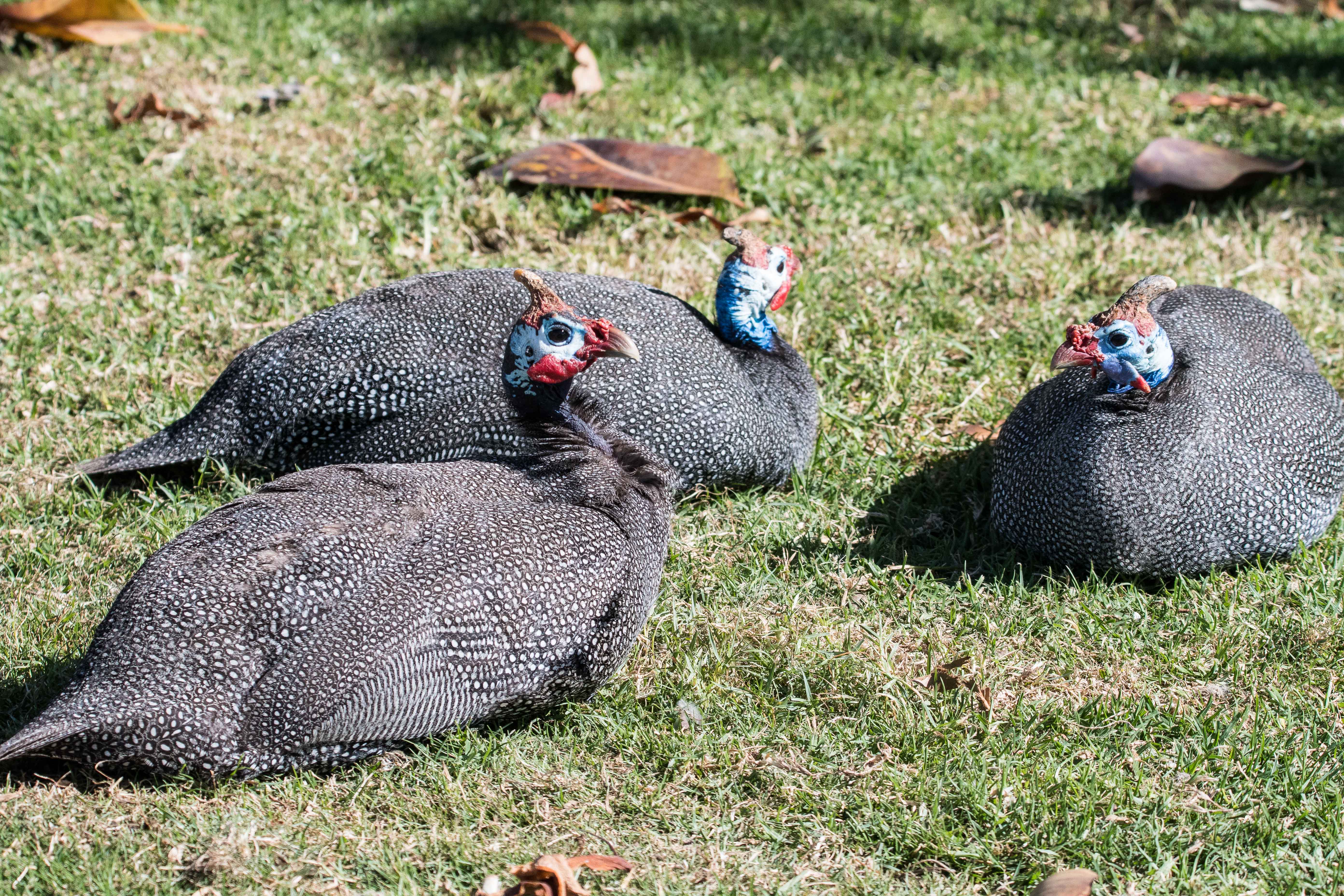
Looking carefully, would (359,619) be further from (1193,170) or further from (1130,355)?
(1193,170)

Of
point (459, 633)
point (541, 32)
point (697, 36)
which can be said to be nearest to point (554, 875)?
point (459, 633)

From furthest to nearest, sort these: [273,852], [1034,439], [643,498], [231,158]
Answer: [231,158]
[1034,439]
[643,498]
[273,852]

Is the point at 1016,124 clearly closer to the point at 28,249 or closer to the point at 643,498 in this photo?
the point at 643,498

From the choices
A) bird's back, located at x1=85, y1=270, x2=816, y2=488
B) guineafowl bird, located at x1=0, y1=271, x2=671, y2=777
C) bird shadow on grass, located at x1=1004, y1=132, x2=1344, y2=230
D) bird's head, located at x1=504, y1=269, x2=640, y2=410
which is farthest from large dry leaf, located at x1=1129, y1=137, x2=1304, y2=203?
guineafowl bird, located at x1=0, y1=271, x2=671, y2=777

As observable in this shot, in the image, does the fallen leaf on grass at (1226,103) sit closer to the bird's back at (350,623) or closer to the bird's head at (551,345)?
the bird's head at (551,345)

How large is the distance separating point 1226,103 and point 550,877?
546cm

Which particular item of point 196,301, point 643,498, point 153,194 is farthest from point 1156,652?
point 153,194

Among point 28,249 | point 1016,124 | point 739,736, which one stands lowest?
point 739,736

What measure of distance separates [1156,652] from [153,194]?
13.5 feet

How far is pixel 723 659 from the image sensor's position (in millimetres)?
3516

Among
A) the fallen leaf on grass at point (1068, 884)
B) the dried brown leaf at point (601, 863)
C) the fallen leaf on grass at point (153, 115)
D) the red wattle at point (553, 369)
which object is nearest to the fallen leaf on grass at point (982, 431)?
the red wattle at point (553, 369)

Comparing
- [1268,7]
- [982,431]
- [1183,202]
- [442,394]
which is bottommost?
[982,431]

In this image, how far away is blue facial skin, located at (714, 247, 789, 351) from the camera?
4312 millimetres

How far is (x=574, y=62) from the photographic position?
645cm
